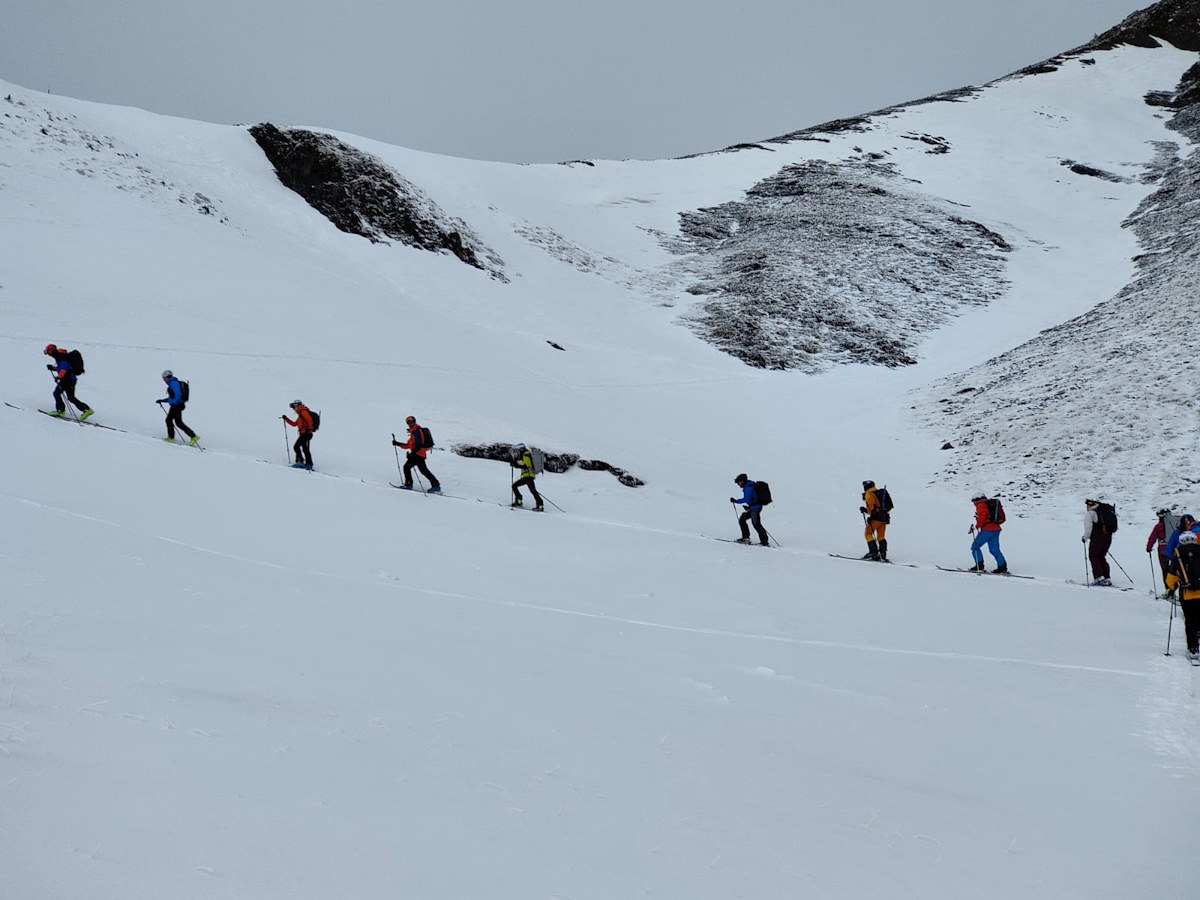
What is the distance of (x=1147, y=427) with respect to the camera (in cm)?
2031

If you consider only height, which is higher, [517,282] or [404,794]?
[517,282]

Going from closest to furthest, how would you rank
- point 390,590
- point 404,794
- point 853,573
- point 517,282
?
point 404,794, point 390,590, point 853,573, point 517,282

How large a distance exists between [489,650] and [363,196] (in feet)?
112

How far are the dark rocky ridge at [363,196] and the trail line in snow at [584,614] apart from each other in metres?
28.4

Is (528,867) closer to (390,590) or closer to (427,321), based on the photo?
(390,590)

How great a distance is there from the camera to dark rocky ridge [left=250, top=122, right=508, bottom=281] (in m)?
36.2

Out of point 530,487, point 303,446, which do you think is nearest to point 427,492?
point 530,487

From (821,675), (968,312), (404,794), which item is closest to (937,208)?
(968,312)

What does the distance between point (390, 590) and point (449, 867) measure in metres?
5.16

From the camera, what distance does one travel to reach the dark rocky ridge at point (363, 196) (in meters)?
36.2

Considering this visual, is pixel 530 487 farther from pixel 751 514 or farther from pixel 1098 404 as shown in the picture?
pixel 1098 404

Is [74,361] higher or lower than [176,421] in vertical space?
higher

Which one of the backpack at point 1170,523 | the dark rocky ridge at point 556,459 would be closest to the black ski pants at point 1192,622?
the backpack at point 1170,523

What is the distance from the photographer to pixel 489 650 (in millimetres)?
7195
